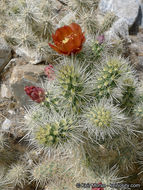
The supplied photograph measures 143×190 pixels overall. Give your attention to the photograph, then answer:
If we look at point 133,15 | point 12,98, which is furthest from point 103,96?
point 133,15

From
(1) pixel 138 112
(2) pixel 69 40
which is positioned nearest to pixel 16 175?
(1) pixel 138 112

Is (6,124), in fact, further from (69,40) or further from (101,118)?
(69,40)

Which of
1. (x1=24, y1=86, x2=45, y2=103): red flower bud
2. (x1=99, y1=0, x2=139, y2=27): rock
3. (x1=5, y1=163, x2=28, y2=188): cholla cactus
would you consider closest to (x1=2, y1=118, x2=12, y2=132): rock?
(x1=5, y1=163, x2=28, y2=188): cholla cactus

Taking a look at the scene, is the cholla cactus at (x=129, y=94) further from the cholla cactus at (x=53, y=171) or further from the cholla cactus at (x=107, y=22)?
the cholla cactus at (x=107, y=22)

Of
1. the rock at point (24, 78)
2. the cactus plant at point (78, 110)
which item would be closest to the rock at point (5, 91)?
the rock at point (24, 78)

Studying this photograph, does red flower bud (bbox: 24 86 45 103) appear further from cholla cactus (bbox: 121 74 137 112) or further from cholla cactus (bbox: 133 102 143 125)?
cholla cactus (bbox: 133 102 143 125)
